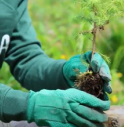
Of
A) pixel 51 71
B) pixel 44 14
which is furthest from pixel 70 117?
pixel 44 14

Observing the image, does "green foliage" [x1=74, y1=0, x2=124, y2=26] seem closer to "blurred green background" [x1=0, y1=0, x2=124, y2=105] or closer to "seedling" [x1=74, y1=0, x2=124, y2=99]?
"seedling" [x1=74, y1=0, x2=124, y2=99]

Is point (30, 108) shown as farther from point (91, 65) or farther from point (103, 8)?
point (103, 8)

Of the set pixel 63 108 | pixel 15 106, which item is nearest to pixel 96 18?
pixel 63 108

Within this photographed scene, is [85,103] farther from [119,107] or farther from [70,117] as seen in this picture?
[119,107]

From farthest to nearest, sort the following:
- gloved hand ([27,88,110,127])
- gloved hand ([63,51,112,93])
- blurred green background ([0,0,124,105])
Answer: blurred green background ([0,0,124,105]), gloved hand ([63,51,112,93]), gloved hand ([27,88,110,127])

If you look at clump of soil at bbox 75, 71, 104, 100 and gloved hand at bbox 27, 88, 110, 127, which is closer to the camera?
gloved hand at bbox 27, 88, 110, 127

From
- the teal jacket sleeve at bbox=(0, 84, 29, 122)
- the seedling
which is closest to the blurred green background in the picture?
the seedling

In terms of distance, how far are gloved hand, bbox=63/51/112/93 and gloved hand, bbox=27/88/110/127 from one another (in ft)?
0.41

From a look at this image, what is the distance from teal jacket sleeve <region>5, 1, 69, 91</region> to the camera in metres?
2.80

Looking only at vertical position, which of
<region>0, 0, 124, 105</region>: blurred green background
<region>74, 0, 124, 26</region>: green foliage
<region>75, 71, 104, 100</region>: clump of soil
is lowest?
<region>0, 0, 124, 105</region>: blurred green background

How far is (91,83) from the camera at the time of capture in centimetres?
221

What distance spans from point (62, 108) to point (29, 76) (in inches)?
32.7

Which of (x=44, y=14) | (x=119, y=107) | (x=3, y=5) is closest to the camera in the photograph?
(x=119, y=107)

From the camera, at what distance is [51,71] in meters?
2.73
